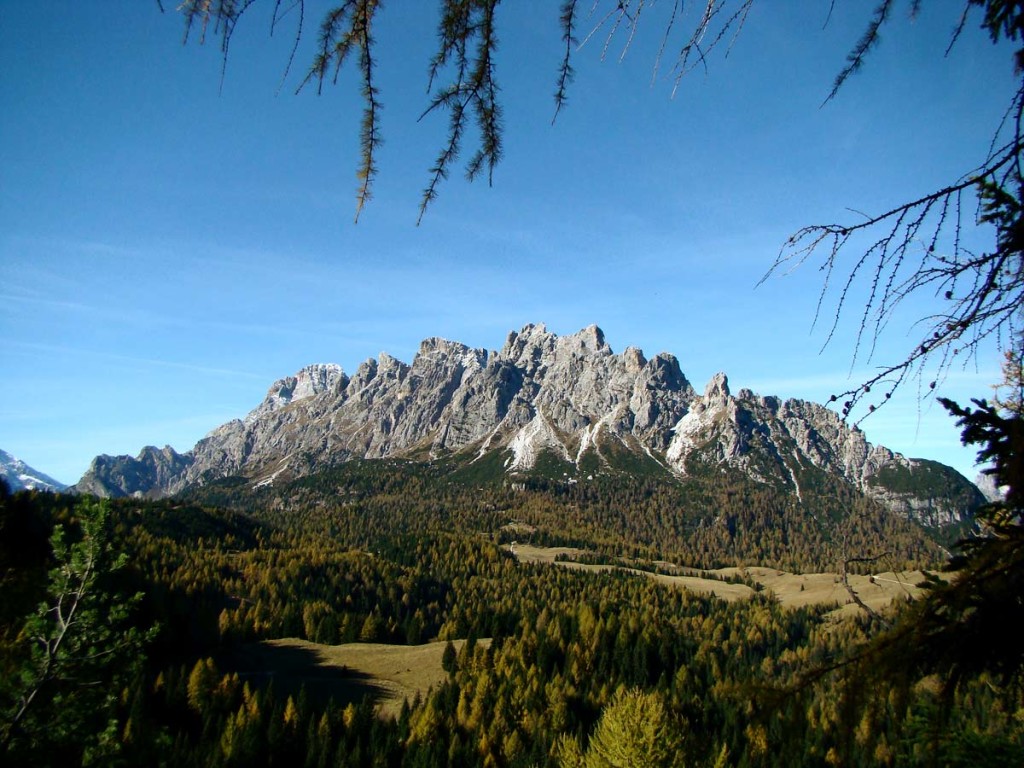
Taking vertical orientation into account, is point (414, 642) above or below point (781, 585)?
below

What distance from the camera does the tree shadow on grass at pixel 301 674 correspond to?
234 feet

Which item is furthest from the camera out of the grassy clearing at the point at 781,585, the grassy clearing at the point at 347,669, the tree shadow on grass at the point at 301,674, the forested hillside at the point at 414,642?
the grassy clearing at the point at 781,585

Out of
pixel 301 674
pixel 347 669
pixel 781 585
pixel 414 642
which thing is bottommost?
pixel 301 674

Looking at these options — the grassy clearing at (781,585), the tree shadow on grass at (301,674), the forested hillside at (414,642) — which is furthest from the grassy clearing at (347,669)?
the grassy clearing at (781,585)

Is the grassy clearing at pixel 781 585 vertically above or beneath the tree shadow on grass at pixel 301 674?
above

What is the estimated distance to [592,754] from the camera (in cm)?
2673

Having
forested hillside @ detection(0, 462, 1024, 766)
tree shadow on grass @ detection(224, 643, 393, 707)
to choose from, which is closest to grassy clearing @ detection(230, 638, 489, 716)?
tree shadow on grass @ detection(224, 643, 393, 707)

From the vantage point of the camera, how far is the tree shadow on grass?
7144 cm

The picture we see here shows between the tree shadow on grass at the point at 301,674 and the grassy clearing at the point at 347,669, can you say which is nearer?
the tree shadow on grass at the point at 301,674

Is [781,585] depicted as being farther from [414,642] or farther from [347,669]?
[347,669]

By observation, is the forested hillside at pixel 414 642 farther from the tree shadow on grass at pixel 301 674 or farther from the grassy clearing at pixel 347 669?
the grassy clearing at pixel 347 669

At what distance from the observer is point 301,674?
78.9m

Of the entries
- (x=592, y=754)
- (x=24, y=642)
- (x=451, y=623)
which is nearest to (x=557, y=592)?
(x=451, y=623)

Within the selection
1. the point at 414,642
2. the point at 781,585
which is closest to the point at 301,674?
the point at 414,642
